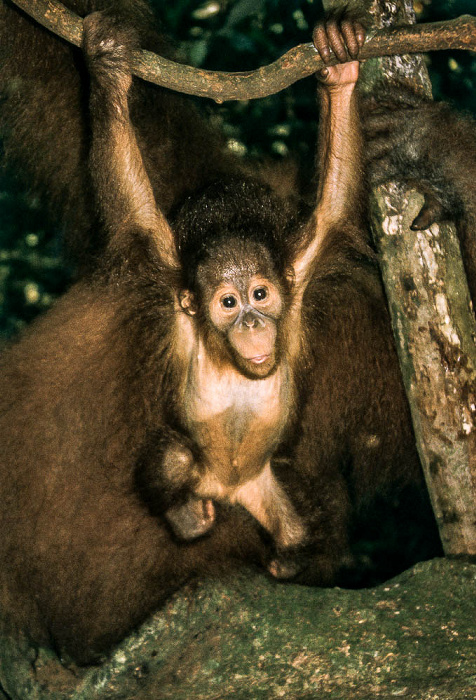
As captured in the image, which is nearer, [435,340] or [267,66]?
[267,66]

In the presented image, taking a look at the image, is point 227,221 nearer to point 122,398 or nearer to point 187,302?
point 187,302

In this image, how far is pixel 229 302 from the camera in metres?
3.45

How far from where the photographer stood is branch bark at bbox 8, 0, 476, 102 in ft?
9.49

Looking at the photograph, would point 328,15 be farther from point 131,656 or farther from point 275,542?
point 131,656

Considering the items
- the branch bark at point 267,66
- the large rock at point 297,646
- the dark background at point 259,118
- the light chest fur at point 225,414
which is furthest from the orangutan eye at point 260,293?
the dark background at point 259,118

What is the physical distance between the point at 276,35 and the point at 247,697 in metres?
3.79

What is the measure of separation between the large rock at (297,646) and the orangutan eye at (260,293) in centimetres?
113

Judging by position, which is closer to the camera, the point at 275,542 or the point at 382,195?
the point at 382,195

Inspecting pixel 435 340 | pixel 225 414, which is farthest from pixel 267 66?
pixel 225 414

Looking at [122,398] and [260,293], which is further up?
[260,293]

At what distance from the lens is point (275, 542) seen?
383 cm

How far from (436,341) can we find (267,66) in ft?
4.00

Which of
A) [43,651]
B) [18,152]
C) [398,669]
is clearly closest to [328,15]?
[18,152]

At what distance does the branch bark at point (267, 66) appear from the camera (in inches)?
114
